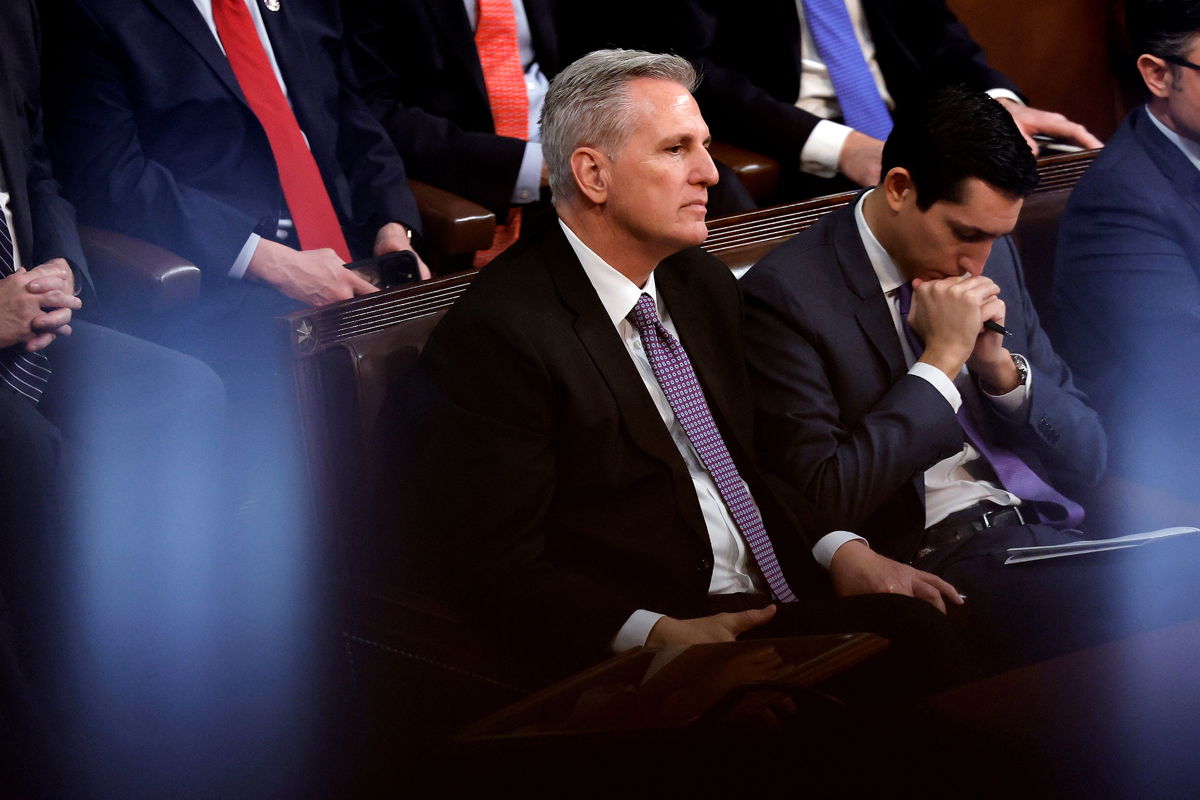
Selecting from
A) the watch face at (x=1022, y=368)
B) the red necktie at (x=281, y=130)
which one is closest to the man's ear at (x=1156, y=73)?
the watch face at (x=1022, y=368)

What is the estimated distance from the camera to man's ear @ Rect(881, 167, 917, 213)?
5.12ft

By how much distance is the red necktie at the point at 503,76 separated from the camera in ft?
7.68

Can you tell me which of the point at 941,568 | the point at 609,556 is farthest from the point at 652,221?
the point at 941,568

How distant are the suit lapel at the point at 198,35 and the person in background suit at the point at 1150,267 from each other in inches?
52.4

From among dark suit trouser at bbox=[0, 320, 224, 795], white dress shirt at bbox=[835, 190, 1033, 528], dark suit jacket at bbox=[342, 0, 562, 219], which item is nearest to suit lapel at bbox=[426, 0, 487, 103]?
dark suit jacket at bbox=[342, 0, 562, 219]

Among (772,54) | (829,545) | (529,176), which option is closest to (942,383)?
(829,545)

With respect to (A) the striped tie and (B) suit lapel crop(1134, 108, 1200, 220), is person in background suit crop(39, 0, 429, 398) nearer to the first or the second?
(A) the striped tie

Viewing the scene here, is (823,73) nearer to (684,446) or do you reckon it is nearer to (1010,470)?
(1010,470)

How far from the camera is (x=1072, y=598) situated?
1.50 metres

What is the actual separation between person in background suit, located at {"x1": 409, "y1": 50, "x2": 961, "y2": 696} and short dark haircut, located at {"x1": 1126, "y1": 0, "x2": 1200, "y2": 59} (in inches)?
31.8

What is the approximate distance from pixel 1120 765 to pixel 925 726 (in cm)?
16

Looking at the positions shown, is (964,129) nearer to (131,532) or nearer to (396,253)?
(396,253)

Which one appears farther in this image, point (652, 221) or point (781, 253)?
point (781, 253)

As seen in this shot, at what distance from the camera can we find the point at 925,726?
0.99 meters
